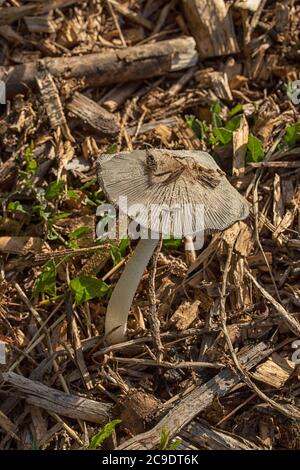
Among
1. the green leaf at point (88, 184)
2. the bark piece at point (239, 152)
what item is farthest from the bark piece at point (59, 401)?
the bark piece at point (239, 152)

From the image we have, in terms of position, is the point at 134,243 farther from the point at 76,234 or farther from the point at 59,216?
the point at 59,216

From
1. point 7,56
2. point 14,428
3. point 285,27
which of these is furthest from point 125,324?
point 285,27

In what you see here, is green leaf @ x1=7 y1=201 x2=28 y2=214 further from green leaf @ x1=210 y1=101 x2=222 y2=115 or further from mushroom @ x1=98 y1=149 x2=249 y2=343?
green leaf @ x1=210 y1=101 x2=222 y2=115

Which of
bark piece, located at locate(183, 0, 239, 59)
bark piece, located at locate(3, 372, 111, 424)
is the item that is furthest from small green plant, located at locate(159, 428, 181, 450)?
bark piece, located at locate(183, 0, 239, 59)

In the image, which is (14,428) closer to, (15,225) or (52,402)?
(52,402)

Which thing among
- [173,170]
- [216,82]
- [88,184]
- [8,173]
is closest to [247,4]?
[216,82]

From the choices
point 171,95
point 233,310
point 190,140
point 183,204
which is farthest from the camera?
point 171,95
